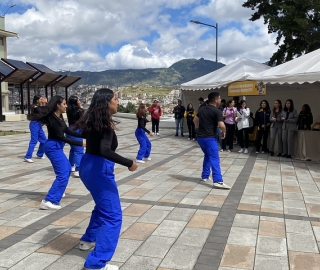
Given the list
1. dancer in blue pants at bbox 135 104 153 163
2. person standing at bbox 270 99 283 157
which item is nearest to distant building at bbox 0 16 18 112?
dancer in blue pants at bbox 135 104 153 163

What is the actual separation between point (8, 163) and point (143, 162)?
3.54 metres

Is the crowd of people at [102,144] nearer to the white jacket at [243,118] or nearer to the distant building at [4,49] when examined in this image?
the white jacket at [243,118]

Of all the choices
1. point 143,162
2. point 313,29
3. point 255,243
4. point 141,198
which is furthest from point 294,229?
point 313,29

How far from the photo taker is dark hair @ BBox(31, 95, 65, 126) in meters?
5.01

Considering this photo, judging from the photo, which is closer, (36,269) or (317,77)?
(36,269)

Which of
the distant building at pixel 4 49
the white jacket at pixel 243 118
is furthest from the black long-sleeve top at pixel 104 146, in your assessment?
the distant building at pixel 4 49

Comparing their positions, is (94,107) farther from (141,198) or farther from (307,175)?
(307,175)

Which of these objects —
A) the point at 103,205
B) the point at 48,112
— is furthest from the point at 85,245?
the point at 48,112

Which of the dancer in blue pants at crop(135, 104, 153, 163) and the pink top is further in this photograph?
the pink top

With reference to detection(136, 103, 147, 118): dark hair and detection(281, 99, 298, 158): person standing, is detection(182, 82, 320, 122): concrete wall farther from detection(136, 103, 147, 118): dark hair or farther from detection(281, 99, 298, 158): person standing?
detection(136, 103, 147, 118): dark hair

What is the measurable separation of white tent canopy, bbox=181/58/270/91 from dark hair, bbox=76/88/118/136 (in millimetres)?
10362

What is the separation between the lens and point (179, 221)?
15.9ft

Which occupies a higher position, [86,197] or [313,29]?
[313,29]

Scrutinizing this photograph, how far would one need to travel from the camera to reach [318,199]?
20.0 feet
